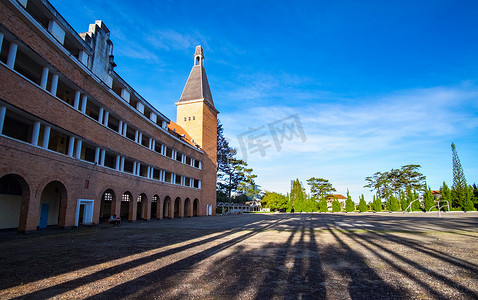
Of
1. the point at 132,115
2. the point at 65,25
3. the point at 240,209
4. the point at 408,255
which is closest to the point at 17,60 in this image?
the point at 65,25

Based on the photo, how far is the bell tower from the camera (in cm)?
4028

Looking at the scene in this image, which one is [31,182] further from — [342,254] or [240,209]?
[240,209]

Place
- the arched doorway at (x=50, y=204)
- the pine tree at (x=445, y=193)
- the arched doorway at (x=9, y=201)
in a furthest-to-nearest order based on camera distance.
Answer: the pine tree at (x=445, y=193) < the arched doorway at (x=50, y=204) < the arched doorway at (x=9, y=201)

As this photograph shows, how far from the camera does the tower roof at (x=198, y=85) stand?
41375 mm

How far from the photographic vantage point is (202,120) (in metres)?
40.1

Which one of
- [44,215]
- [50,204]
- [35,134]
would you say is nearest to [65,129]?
[35,134]

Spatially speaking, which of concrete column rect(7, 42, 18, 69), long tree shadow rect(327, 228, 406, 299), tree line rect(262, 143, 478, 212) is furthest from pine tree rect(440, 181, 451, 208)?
concrete column rect(7, 42, 18, 69)

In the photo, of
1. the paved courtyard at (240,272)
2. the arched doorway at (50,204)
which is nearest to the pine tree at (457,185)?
the paved courtyard at (240,272)

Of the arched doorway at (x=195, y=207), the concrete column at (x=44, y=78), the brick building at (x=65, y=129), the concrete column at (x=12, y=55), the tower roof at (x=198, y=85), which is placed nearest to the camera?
the concrete column at (x=12, y=55)

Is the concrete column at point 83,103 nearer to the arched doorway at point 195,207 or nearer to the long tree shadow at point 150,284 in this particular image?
the long tree shadow at point 150,284

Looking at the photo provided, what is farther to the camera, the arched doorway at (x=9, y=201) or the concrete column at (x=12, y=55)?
the arched doorway at (x=9, y=201)

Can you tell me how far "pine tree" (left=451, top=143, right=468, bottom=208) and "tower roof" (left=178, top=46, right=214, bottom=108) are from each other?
183 feet

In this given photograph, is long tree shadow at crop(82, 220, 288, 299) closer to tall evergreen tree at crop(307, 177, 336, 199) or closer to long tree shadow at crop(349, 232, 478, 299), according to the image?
long tree shadow at crop(349, 232, 478, 299)

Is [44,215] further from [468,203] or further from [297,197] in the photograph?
[468,203]
